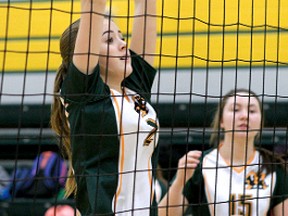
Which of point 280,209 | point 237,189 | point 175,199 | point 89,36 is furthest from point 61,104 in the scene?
point 280,209

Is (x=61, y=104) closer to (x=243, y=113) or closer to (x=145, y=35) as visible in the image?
(x=145, y=35)

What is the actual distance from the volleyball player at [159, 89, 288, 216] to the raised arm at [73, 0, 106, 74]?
91cm

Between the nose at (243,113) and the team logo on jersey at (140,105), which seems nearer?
the team logo on jersey at (140,105)

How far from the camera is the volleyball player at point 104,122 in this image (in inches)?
91.4

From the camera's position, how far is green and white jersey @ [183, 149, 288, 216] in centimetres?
318

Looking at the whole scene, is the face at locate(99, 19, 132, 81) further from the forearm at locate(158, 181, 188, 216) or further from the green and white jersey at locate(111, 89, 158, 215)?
the forearm at locate(158, 181, 188, 216)

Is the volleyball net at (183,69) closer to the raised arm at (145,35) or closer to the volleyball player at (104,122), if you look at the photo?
the raised arm at (145,35)

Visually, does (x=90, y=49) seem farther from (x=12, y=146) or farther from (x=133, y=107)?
(x=12, y=146)

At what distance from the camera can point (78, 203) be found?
95.5 inches

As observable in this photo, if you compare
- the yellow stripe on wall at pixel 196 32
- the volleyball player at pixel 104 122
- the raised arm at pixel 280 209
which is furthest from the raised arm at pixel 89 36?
the yellow stripe on wall at pixel 196 32

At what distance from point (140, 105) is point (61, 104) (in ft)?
0.77

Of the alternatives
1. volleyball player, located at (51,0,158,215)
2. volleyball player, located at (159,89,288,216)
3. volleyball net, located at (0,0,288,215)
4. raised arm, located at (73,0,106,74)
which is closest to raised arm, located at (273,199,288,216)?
volleyball player, located at (159,89,288,216)

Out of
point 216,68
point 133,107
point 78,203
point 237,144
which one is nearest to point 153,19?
point 133,107

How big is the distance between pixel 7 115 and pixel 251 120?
8.34 ft
